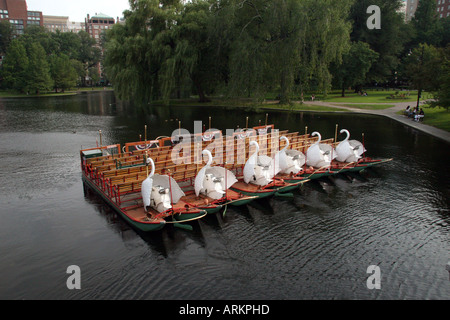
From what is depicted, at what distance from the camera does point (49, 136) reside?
3872 centimetres

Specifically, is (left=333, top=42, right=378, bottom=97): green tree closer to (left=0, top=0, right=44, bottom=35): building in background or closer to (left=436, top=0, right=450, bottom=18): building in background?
(left=436, top=0, right=450, bottom=18): building in background

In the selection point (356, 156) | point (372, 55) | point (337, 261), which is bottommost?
point (337, 261)

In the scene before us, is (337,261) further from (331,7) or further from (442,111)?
(442,111)

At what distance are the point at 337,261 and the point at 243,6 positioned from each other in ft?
142

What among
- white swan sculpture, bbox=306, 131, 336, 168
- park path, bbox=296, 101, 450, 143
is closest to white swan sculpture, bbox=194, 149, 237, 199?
white swan sculpture, bbox=306, 131, 336, 168

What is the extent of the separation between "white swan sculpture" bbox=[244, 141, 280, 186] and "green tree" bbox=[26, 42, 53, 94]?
99590mm

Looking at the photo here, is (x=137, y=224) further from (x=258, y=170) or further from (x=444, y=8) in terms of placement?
(x=444, y=8)

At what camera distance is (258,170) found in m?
20.5

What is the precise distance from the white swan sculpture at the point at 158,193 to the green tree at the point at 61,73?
346ft

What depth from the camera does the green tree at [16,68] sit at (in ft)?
328

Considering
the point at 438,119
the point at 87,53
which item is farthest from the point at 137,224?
the point at 87,53

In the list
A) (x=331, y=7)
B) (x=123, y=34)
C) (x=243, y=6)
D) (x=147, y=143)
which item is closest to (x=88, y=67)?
(x=123, y=34)

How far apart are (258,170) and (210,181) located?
3564mm

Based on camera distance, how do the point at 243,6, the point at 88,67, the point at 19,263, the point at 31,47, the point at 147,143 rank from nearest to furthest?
the point at 19,263, the point at 147,143, the point at 243,6, the point at 31,47, the point at 88,67
